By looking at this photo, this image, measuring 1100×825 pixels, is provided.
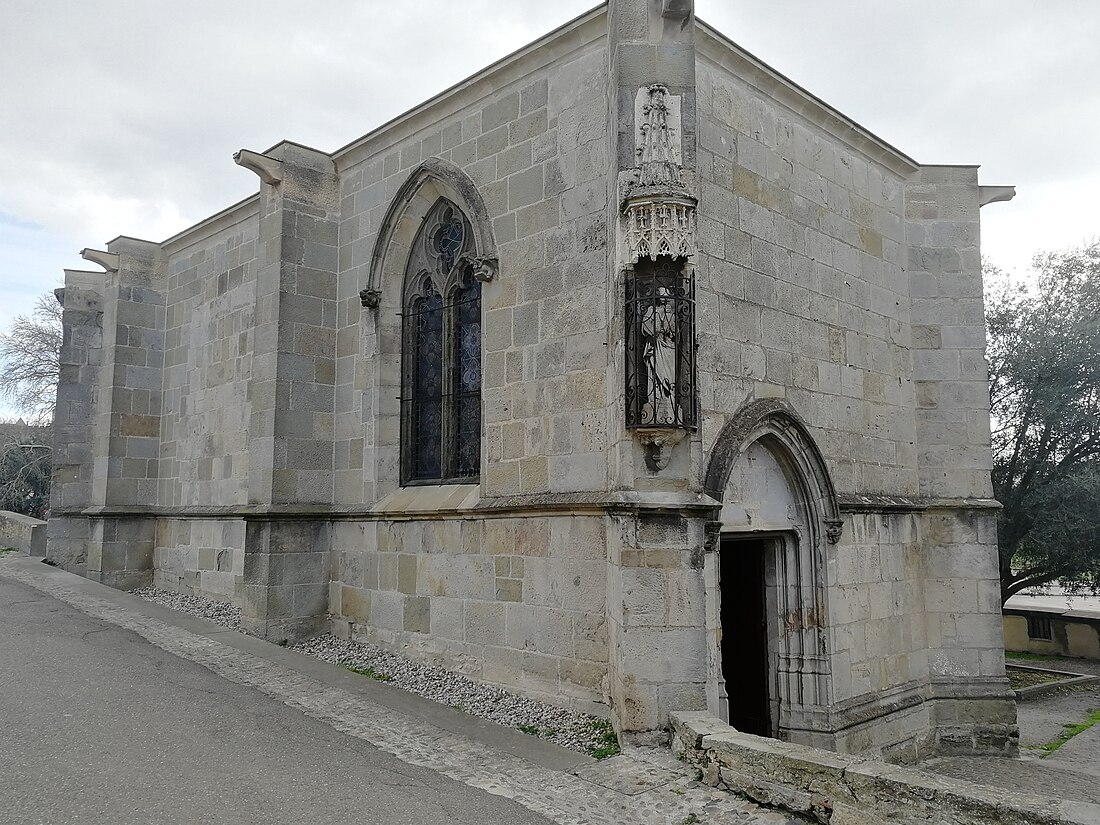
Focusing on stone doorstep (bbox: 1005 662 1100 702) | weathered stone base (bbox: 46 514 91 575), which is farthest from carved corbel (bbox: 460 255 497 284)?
stone doorstep (bbox: 1005 662 1100 702)

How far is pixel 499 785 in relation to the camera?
5.30 meters

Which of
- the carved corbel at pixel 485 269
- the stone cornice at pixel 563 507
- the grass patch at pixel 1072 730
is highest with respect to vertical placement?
the carved corbel at pixel 485 269

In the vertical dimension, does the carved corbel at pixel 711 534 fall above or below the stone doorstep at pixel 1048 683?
above

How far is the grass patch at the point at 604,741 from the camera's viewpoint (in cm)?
588

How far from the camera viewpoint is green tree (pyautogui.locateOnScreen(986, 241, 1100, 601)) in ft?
45.4

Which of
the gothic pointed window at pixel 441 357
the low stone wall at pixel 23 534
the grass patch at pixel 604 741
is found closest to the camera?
the grass patch at pixel 604 741

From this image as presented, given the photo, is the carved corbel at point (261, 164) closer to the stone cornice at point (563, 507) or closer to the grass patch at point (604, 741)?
the stone cornice at point (563, 507)

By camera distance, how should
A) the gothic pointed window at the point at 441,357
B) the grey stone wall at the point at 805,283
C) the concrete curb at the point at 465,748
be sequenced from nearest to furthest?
1. the concrete curb at the point at 465,748
2. the grey stone wall at the point at 805,283
3. the gothic pointed window at the point at 441,357

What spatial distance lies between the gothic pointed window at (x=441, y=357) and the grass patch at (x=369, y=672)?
1963 millimetres

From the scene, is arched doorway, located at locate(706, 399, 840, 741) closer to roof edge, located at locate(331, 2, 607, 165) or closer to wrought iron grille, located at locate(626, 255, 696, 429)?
wrought iron grille, located at locate(626, 255, 696, 429)

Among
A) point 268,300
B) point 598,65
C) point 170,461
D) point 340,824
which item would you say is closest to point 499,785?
point 340,824

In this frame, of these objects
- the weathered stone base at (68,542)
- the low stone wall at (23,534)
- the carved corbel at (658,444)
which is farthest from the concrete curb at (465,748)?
the low stone wall at (23,534)

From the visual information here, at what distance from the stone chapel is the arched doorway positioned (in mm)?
28

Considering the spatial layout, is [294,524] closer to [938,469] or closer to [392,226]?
[392,226]
